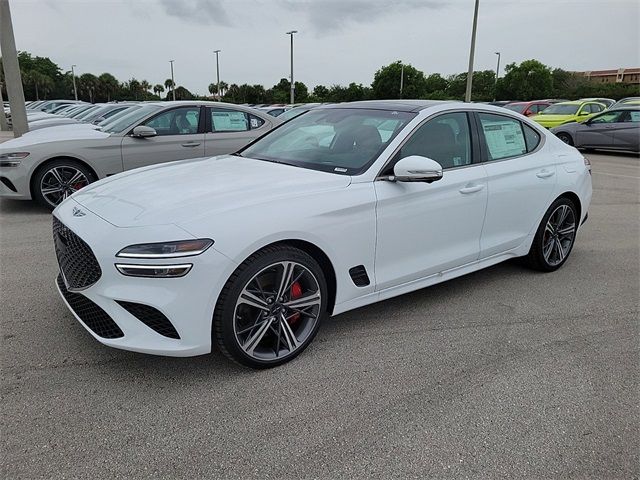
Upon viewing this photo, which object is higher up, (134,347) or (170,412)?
(134,347)

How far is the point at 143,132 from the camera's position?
23.2ft

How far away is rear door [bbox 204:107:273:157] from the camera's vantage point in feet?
25.3

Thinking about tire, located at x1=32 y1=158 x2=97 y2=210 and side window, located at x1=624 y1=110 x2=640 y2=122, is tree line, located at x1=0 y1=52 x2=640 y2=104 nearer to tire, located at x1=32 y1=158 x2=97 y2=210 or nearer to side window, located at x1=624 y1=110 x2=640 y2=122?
side window, located at x1=624 y1=110 x2=640 y2=122

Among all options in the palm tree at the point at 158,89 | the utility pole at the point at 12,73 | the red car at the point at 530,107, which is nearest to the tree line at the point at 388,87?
the palm tree at the point at 158,89

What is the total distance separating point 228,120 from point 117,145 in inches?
68.5

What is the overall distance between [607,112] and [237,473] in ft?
55.4

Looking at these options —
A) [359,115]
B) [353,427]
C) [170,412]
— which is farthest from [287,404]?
[359,115]

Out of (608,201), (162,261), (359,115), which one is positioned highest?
(359,115)

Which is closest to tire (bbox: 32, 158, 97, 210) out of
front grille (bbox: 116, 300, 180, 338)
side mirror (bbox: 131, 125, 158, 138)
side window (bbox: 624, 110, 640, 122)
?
side mirror (bbox: 131, 125, 158, 138)

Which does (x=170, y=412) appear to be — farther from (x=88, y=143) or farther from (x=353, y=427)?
(x=88, y=143)

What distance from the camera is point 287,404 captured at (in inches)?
106

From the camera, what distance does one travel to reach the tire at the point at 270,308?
2729mm

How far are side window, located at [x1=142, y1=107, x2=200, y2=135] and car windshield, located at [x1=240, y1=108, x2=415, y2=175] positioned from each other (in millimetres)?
3648

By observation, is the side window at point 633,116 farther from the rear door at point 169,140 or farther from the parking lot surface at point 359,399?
the parking lot surface at point 359,399
